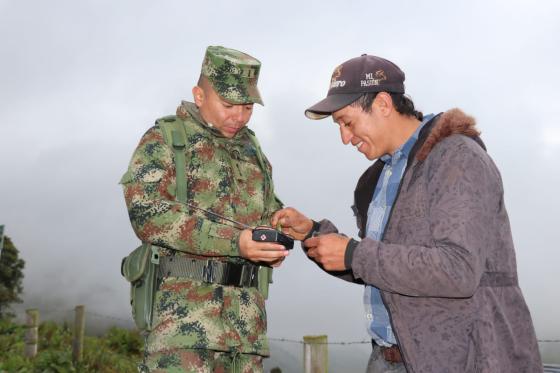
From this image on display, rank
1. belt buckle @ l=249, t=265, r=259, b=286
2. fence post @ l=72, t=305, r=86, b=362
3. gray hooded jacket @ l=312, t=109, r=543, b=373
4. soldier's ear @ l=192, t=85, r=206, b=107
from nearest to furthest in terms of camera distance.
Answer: gray hooded jacket @ l=312, t=109, r=543, b=373 → belt buckle @ l=249, t=265, r=259, b=286 → soldier's ear @ l=192, t=85, r=206, b=107 → fence post @ l=72, t=305, r=86, b=362

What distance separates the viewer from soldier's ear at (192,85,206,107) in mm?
4180

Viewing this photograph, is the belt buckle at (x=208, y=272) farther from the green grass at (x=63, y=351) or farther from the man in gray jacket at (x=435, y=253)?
the green grass at (x=63, y=351)

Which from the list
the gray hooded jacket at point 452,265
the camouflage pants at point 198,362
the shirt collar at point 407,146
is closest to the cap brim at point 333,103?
the shirt collar at point 407,146

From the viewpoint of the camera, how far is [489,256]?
2.97 metres

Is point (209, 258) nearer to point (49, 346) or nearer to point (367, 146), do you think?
point (367, 146)

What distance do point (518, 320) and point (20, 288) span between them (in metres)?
28.5

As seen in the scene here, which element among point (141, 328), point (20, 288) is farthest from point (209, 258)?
point (20, 288)

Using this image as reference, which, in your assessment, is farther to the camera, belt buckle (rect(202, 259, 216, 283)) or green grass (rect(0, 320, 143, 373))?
green grass (rect(0, 320, 143, 373))

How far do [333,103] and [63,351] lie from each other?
13953mm

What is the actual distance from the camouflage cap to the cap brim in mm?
657

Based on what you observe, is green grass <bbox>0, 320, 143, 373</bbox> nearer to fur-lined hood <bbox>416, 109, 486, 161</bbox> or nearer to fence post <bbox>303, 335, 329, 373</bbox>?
fence post <bbox>303, 335, 329, 373</bbox>

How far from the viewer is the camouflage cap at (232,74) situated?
4059mm

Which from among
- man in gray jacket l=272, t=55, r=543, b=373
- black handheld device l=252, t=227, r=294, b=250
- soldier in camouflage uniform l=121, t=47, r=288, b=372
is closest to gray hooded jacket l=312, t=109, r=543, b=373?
man in gray jacket l=272, t=55, r=543, b=373

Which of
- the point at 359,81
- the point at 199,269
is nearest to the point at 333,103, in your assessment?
the point at 359,81
